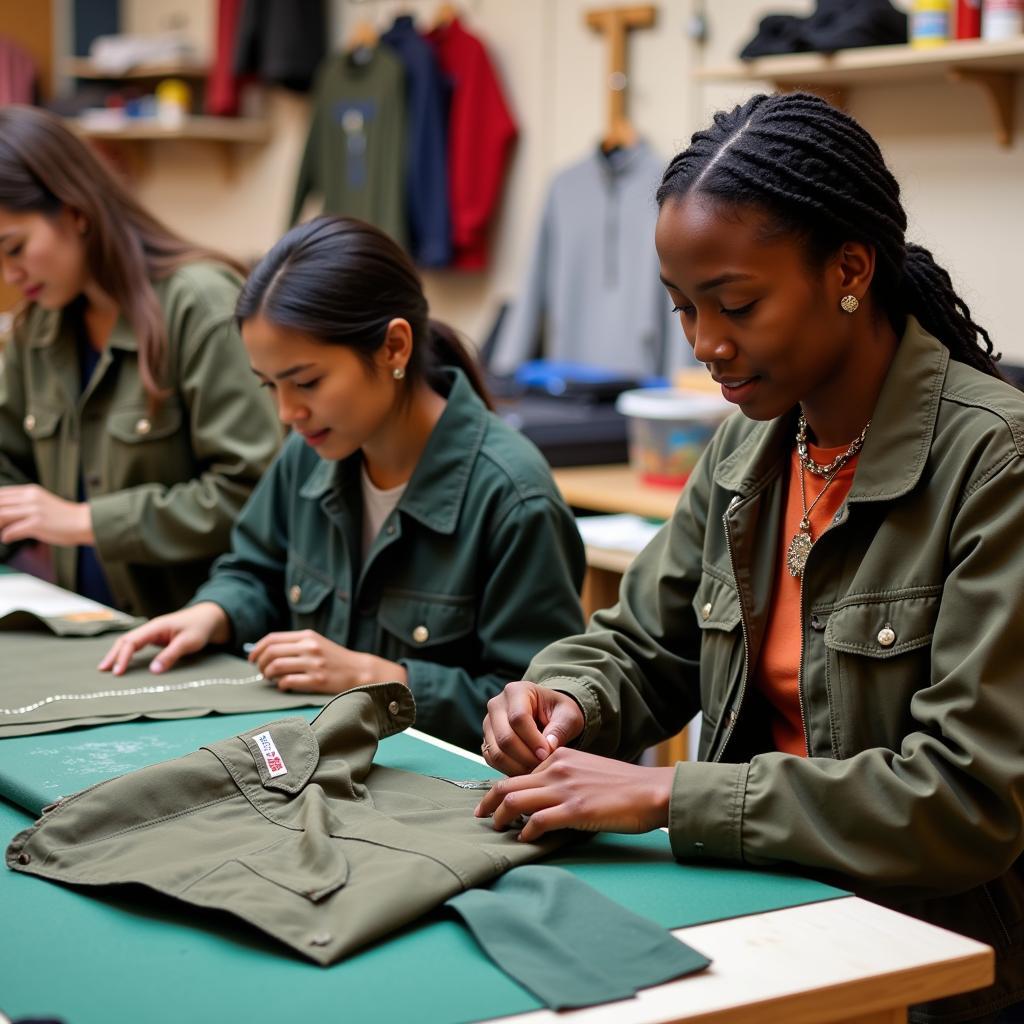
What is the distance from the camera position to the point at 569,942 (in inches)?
44.6

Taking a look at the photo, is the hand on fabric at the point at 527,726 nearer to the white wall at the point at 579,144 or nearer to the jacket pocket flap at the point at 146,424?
the white wall at the point at 579,144

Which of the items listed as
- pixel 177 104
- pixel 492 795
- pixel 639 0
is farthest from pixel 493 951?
pixel 177 104

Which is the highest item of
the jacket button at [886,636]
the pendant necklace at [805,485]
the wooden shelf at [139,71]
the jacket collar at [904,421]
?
the wooden shelf at [139,71]

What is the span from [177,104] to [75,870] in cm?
580

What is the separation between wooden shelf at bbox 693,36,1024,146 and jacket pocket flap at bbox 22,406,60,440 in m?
1.83

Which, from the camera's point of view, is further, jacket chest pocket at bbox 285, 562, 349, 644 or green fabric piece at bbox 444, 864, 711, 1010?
jacket chest pocket at bbox 285, 562, 349, 644

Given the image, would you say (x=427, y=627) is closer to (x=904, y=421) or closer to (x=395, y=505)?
(x=395, y=505)

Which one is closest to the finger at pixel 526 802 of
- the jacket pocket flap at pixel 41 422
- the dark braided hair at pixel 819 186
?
the dark braided hair at pixel 819 186

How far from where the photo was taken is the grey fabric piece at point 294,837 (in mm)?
1175

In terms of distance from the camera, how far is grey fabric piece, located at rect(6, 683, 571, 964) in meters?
1.17

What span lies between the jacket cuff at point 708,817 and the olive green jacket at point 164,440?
155cm

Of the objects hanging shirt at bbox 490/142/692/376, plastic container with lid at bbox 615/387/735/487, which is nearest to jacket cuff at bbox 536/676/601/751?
plastic container with lid at bbox 615/387/735/487

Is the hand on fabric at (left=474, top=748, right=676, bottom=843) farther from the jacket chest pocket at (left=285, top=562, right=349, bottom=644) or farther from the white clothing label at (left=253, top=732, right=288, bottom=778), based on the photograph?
the jacket chest pocket at (left=285, top=562, right=349, bottom=644)

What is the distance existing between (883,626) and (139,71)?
610cm
